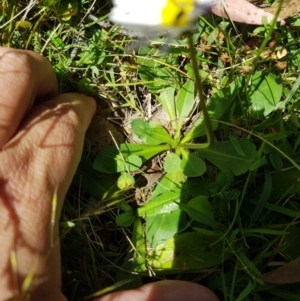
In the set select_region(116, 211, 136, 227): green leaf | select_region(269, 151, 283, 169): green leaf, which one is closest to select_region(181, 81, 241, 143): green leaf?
select_region(269, 151, 283, 169): green leaf

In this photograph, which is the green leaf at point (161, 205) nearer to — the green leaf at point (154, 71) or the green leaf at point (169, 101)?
the green leaf at point (169, 101)

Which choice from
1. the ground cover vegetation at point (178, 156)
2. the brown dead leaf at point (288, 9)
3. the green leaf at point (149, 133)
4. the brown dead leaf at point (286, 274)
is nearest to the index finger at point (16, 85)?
the ground cover vegetation at point (178, 156)

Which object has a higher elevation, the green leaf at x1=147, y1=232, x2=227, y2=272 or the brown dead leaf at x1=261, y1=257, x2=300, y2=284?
the green leaf at x1=147, y1=232, x2=227, y2=272

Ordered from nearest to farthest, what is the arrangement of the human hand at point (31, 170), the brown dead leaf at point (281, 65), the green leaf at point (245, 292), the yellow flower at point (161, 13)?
1. the yellow flower at point (161, 13)
2. the human hand at point (31, 170)
3. the green leaf at point (245, 292)
4. the brown dead leaf at point (281, 65)

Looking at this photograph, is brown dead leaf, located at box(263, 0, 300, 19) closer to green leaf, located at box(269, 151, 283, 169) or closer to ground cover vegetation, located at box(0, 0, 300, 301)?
ground cover vegetation, located at box(0, 0, 300, 301)

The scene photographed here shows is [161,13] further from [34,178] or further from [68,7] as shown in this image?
[68,7]

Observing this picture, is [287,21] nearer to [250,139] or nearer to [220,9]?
[220,9]

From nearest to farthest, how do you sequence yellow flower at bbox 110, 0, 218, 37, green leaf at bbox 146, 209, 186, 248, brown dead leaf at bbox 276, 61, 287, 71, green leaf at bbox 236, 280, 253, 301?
yellow flower at bbox 110, 0, 218, 37 < green leaf at bbox 236, 280, 253, 301 < green leaf at bbox 146, 209, 186, 248 < brown dead leaf at bbox 276, 61, 287, 71
